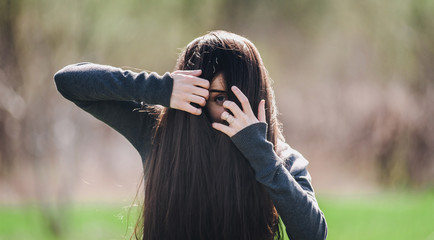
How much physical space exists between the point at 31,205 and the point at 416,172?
5649 millimetres

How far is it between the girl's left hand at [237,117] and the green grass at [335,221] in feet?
10.5

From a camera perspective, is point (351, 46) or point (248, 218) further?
point (351, 46)

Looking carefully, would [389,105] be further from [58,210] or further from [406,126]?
[58,210]

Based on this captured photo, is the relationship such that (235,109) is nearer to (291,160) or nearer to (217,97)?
(217,97)

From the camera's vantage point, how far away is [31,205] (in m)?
5.20

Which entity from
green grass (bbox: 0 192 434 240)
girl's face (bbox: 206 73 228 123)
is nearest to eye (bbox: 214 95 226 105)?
girl's face (bbox: 206 73 228 123)

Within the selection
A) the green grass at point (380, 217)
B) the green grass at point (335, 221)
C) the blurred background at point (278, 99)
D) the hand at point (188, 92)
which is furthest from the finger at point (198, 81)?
the green grass at point (380, 217)

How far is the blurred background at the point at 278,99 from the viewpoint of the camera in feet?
15.9

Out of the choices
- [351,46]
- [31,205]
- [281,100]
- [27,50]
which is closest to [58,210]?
[31,205]

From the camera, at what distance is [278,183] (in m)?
1.19

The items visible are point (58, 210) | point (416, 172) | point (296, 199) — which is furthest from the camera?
point (416, 172)

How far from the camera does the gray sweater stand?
1198 millimetres

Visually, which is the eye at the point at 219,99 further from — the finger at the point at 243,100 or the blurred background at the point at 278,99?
the blurred background at the point at 278,99

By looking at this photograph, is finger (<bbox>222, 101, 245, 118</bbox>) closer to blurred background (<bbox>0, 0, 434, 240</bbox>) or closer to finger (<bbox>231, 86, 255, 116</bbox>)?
finger (<bbox>231, 86, 255, 116</bbox>)
